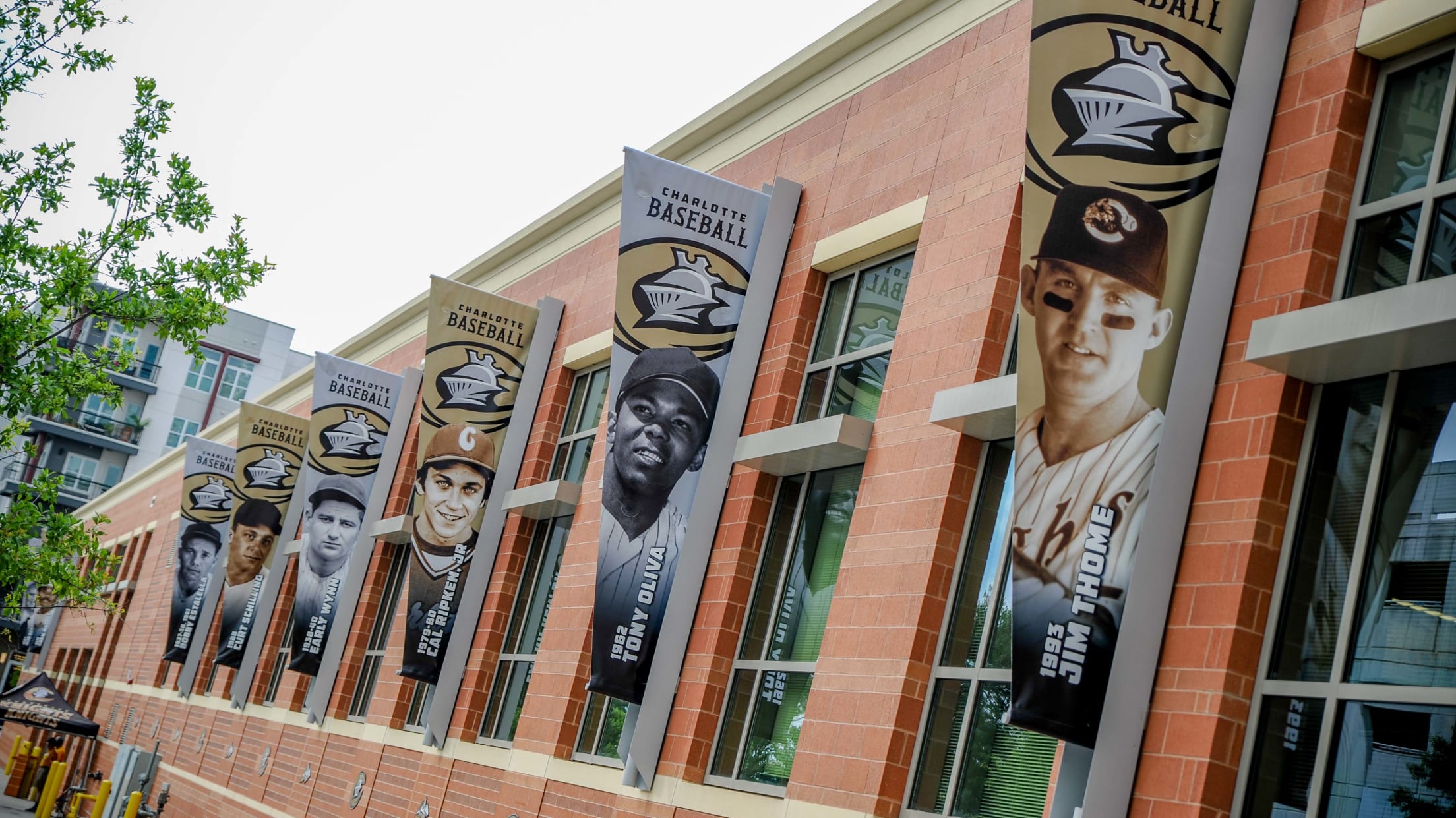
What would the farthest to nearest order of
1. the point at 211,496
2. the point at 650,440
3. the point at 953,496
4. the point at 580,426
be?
the point at 211,496
the point at 580,426
the point at 650,440
the point at 953,496

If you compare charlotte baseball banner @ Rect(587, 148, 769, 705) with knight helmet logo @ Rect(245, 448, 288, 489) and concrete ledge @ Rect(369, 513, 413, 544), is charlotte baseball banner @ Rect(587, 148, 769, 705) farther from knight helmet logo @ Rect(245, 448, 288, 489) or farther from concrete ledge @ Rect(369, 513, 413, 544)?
knight helmet logo @ Rect(245, 448, 288, 489)

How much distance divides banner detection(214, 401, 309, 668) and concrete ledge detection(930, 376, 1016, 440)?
1875cm

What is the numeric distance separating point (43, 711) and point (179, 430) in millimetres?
49507

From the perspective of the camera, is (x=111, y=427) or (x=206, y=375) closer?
(x=111, y=427)

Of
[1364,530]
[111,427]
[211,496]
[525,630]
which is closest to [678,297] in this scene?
[525,630]

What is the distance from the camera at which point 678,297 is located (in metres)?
11.5

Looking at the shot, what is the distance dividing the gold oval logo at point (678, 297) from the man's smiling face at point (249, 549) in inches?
627

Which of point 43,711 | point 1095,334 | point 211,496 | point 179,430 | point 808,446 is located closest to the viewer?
point 1095,334

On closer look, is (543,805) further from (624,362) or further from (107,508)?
(107,508)

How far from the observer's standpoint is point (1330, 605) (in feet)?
19.9

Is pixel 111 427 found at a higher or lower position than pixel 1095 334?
higher

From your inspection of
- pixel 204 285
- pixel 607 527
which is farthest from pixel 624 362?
pixel 204 285

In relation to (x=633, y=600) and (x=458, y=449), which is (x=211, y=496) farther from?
(x=633, y=600)

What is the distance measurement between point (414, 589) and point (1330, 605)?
38.5ft
